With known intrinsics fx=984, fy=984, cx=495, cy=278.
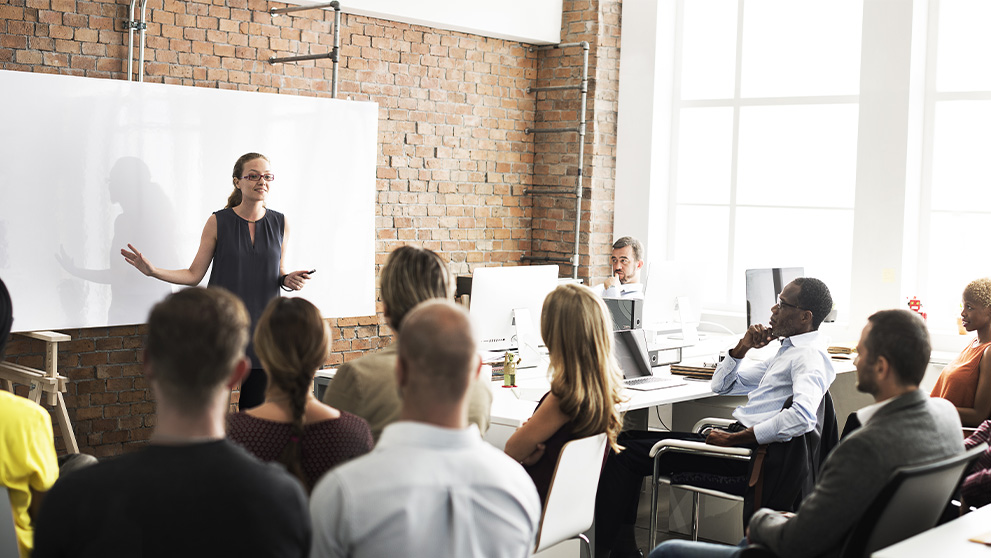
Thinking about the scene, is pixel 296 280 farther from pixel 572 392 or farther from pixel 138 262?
pixel 572 392

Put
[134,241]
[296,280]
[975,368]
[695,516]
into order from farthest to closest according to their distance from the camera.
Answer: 1. [134,241]
2. [296,280]
3. [695,516]
4. [975,368]

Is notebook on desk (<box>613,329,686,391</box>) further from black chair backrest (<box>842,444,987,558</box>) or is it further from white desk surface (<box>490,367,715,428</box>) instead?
black chair backrest (<box>842,444,987,558</box>)

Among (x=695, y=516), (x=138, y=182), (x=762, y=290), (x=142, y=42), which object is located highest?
(x=142, y=42)

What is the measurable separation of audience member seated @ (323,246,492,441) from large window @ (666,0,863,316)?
5.18 m

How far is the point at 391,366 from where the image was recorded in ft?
8.28

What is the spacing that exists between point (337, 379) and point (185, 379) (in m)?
0.97

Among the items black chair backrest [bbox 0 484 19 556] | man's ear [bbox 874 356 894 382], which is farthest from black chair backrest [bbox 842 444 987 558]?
black chair backrest [bbox 0 484 19 556]

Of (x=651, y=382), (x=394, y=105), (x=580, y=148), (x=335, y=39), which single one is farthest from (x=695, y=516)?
(x=580, y=148)

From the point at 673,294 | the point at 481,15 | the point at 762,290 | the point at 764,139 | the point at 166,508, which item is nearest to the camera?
the point at 166,508

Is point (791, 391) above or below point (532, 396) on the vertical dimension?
above

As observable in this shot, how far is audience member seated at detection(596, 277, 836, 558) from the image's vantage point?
3.54m

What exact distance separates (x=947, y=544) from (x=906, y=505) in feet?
0.43

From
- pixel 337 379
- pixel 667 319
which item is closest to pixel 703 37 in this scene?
pixel 667 319

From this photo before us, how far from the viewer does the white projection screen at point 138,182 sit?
455cm
